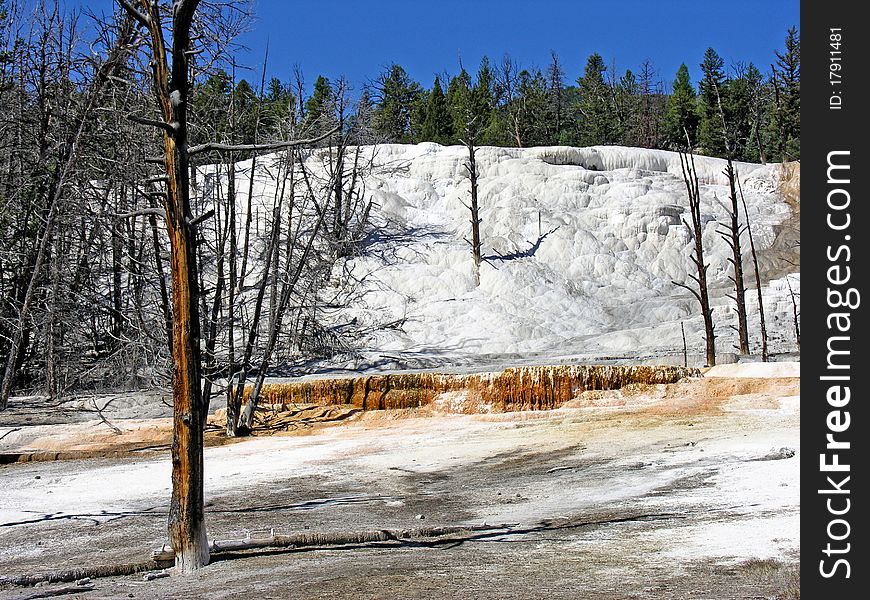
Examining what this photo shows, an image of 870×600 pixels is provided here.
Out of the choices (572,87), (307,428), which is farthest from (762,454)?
(572,87)

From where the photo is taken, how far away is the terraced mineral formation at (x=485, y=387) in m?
18.8

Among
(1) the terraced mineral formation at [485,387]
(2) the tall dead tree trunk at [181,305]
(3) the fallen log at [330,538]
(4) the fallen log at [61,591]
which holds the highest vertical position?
(2) the tall dead tree trunk at [181,305]

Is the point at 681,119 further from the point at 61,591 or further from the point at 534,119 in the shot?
the point at 61,591

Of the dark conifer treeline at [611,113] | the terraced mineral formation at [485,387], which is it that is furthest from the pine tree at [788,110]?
the terraced mineral formation at [485,387]

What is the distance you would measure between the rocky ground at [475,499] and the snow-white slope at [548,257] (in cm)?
1150

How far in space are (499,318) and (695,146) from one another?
35042mm

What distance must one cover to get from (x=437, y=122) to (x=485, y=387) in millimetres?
51585

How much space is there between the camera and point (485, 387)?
19.4 metres

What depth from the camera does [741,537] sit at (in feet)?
22.5

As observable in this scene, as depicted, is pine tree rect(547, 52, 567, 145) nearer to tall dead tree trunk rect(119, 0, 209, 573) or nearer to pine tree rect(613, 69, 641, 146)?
pine tree rect(613, 69, 641, 146)

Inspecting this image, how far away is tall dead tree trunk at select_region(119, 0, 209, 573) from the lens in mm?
7531

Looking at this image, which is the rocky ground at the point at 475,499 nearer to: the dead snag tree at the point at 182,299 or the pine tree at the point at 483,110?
the dead snag tree at the point at 182,299
